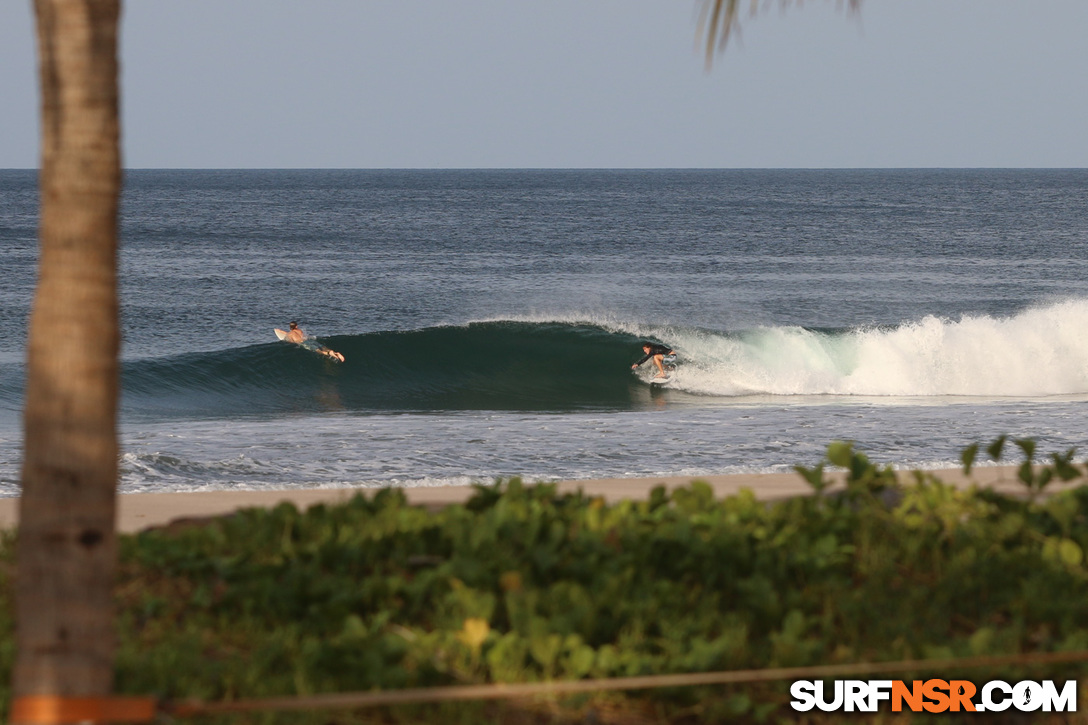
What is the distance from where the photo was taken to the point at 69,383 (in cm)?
281

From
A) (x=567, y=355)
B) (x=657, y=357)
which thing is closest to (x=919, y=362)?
(x=657, y=357)

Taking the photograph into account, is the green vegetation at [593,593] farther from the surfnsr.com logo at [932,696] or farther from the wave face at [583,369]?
the wave face at [583,369]

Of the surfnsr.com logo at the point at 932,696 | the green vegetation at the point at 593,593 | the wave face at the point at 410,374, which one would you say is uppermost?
the wave face at the point at 410,374

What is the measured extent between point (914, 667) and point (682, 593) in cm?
108

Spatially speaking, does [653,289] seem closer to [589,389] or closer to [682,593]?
[589,389]

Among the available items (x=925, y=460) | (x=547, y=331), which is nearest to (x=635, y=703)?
(x=925, y=460)

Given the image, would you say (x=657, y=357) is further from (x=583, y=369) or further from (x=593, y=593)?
(x=593, y=593)

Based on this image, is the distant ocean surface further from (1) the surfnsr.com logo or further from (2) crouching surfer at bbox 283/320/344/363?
(1) the surfnsr.com logo

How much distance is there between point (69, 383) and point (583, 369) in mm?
19733

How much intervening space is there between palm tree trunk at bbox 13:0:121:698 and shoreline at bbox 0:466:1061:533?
4.41 meters

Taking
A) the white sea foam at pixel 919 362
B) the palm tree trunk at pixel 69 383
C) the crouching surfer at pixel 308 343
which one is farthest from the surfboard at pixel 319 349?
the palm tree trunk at pixel 69 383

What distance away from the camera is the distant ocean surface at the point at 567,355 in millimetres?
12109

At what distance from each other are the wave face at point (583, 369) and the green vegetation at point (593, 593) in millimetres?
13066

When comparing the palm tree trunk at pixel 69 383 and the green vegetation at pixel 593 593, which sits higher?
the palm tree trunk at pixel 69 383
